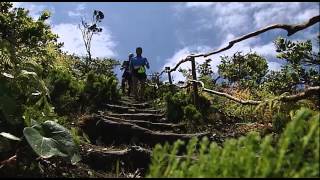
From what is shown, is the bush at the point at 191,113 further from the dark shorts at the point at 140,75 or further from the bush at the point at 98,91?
the dark shorts at the point at 140,75

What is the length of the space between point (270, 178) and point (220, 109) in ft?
27.7

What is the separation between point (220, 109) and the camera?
35.2 feet

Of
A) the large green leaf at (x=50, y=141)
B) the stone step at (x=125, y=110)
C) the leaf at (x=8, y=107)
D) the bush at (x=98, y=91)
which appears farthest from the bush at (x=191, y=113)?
the leaf at (x=8, y=107)

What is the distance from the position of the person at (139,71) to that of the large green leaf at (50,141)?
856 cm

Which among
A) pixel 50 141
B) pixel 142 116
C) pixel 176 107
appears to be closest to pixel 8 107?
pixel 50 141

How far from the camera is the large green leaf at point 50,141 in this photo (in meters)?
4.92

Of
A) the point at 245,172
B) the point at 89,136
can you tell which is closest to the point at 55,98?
the point at 89,136

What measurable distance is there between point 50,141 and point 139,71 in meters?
8.86

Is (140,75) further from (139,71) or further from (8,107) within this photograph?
(8,107)

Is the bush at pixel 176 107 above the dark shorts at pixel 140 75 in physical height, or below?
below

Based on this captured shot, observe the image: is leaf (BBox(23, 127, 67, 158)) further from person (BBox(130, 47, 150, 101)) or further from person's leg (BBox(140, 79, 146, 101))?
person's leg (BBox(140, 79, 146, 101))

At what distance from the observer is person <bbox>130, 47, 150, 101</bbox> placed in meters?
13.8

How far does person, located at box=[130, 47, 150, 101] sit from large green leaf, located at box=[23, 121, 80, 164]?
337 inches

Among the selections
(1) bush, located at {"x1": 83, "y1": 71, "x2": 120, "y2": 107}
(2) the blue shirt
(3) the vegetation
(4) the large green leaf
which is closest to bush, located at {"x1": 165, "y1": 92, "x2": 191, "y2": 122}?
(3) the vegetation
